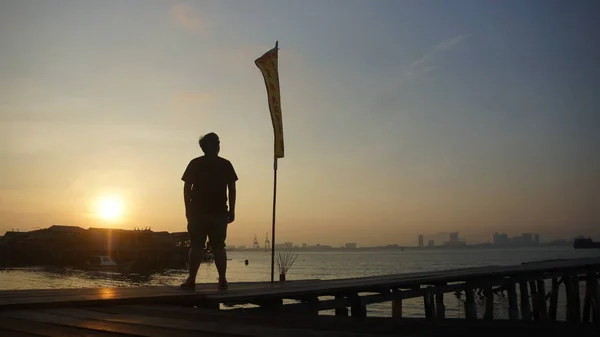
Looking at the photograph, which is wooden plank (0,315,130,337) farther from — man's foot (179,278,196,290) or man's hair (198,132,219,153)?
man's hair (198,132,219,153)

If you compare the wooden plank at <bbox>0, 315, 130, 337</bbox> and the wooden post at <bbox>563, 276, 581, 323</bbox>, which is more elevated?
the wooden plank at <bbox>0, 315, 130, 337</bbox>

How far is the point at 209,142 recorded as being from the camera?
26.9 ft

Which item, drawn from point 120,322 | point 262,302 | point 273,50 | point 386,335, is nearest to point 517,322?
point 386,335

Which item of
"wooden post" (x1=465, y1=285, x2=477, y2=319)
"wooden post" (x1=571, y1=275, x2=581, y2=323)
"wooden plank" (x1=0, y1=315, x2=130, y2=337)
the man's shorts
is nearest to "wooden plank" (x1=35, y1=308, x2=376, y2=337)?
"wooden plank" (x1=0, y1=315, x2=130, y2=337)

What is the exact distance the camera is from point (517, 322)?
3.93 m

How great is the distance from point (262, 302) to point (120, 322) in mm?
3527

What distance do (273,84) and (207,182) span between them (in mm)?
4123

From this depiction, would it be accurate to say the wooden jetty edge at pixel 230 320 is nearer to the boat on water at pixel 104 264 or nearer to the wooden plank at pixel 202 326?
the wooden plank at pixel 202 326

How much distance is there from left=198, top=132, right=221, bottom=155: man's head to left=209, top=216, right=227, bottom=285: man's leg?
101 centimetres

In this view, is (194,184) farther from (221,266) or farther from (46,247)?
(46,247)

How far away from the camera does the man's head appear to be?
26.9 ft

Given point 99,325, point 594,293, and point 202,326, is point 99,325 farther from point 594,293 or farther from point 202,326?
point 594,293

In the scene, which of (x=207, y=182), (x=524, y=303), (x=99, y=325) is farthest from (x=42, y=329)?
(x=524, y=303)

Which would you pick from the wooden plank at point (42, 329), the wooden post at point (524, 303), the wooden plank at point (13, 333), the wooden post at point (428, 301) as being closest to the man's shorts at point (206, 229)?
the wooden plank at point (42, 329)
